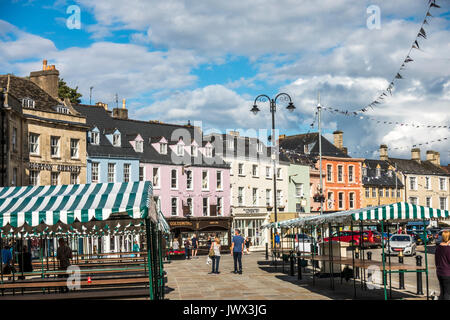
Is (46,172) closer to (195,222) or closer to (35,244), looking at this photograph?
(35,244)

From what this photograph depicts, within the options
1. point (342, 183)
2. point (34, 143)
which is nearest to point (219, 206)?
point (342, 183)

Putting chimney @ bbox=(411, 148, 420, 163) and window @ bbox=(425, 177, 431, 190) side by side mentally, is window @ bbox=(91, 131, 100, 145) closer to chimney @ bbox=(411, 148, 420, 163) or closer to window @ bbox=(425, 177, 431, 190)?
window @ bbox=(425, 177, 431, 190)

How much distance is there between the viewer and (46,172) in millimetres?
41875

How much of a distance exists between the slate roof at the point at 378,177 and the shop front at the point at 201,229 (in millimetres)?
24475

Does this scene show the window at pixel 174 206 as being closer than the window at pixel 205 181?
Yes

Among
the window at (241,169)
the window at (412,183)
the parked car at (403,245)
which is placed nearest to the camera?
the parked car at (403,245)

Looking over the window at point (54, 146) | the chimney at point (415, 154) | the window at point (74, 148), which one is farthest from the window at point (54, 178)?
the chimney at point (415, 154)

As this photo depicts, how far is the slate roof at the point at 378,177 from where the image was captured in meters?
75.2

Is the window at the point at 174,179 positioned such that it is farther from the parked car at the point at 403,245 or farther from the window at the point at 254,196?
the parked car at the point at 403,245

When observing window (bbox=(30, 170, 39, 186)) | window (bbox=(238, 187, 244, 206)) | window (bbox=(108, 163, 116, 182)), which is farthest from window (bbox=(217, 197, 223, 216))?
window (bbox=(30, 170, 39, 186))

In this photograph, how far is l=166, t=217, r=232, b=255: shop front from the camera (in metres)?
53.2

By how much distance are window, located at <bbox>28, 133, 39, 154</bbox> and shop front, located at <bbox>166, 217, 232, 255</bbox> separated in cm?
1489
